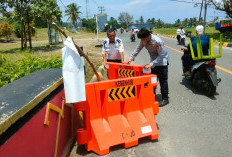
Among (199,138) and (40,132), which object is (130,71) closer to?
(199,138)

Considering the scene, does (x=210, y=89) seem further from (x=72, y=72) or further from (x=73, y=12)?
(x=73, y=12)

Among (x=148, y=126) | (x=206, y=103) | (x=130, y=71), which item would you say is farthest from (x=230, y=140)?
(x=130, y=71)

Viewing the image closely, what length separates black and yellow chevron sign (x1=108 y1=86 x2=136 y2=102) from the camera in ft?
10.2

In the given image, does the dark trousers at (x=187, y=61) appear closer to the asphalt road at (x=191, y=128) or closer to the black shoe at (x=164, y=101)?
the asphalt road at (x=191, y=128)

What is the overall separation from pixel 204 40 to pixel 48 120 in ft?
14.2

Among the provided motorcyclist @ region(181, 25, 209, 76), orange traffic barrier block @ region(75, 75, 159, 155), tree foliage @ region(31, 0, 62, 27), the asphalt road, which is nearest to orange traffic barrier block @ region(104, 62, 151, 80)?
orange traffic barrier block @ region(75, 75, 159, 155)

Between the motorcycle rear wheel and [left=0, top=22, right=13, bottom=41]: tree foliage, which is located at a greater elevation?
[left=0, top=22, right=13, bottom=41]: tree foliage

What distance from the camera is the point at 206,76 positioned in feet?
17.2

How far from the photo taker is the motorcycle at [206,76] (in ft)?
16.4

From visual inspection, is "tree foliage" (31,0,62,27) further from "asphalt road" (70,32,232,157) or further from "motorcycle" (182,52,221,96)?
"motorcycle" (182,52,221,96)

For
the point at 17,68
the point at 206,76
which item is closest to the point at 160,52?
the point at 206,76

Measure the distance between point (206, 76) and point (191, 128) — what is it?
201cm

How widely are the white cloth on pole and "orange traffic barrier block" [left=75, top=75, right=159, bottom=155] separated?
17.1 inches

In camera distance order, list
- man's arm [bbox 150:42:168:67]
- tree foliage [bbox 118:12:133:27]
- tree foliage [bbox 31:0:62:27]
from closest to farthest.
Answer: man's arm [bbox 150:42:168:67]
tree foliage [bbox 31:0:62:27]
tree foliage [bbox 118:12:133:27]
